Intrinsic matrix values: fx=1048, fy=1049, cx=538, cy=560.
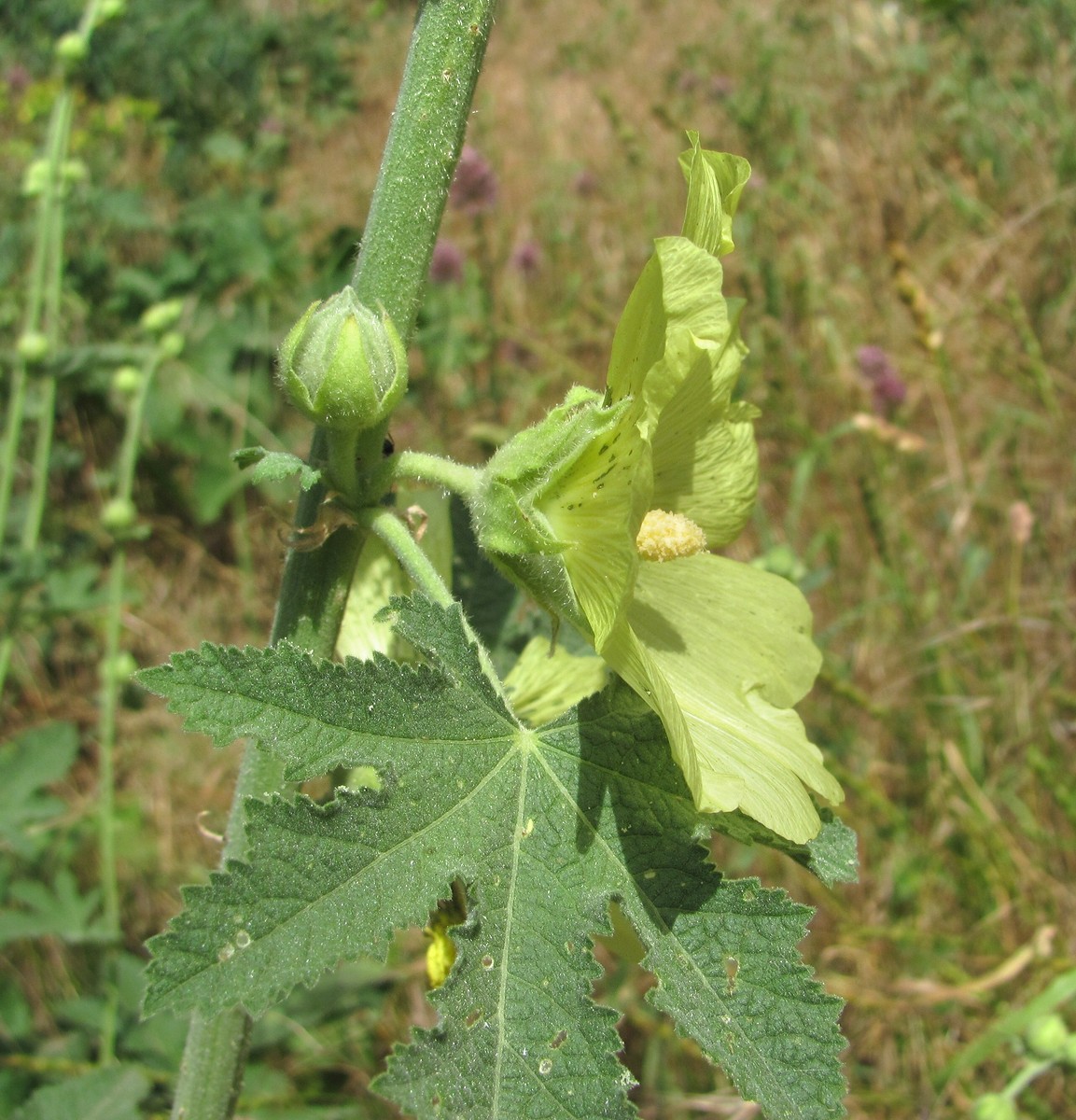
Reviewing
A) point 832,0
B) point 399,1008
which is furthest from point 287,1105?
point 832,0

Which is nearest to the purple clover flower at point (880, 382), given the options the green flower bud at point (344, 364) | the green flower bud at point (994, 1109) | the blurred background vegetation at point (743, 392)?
the blurred background vegetation at point (743, 392)

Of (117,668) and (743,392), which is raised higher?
(743,392)

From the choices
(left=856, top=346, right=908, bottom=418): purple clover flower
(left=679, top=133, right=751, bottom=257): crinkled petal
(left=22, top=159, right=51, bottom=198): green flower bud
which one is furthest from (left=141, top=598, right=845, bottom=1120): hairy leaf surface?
(left=856, top=346, right=908, bottom=418): purple clover flower

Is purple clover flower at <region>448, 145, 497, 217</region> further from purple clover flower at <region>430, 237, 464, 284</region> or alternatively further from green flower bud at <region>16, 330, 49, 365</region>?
green flower bud at <region>16, 330, 49, 365</region>

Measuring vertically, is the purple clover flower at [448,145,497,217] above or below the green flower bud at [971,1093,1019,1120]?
above

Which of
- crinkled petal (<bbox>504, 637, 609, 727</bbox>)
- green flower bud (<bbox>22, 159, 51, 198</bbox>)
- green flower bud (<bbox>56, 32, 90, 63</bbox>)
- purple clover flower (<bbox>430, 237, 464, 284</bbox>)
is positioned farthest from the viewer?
purple clover flower (<bbox>430, 237, 464, 284</bbox>)

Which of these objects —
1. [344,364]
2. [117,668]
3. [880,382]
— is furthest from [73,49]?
[880,382]

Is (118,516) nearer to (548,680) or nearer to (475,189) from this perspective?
(548,680)

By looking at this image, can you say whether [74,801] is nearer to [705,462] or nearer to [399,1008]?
[399,1008]
